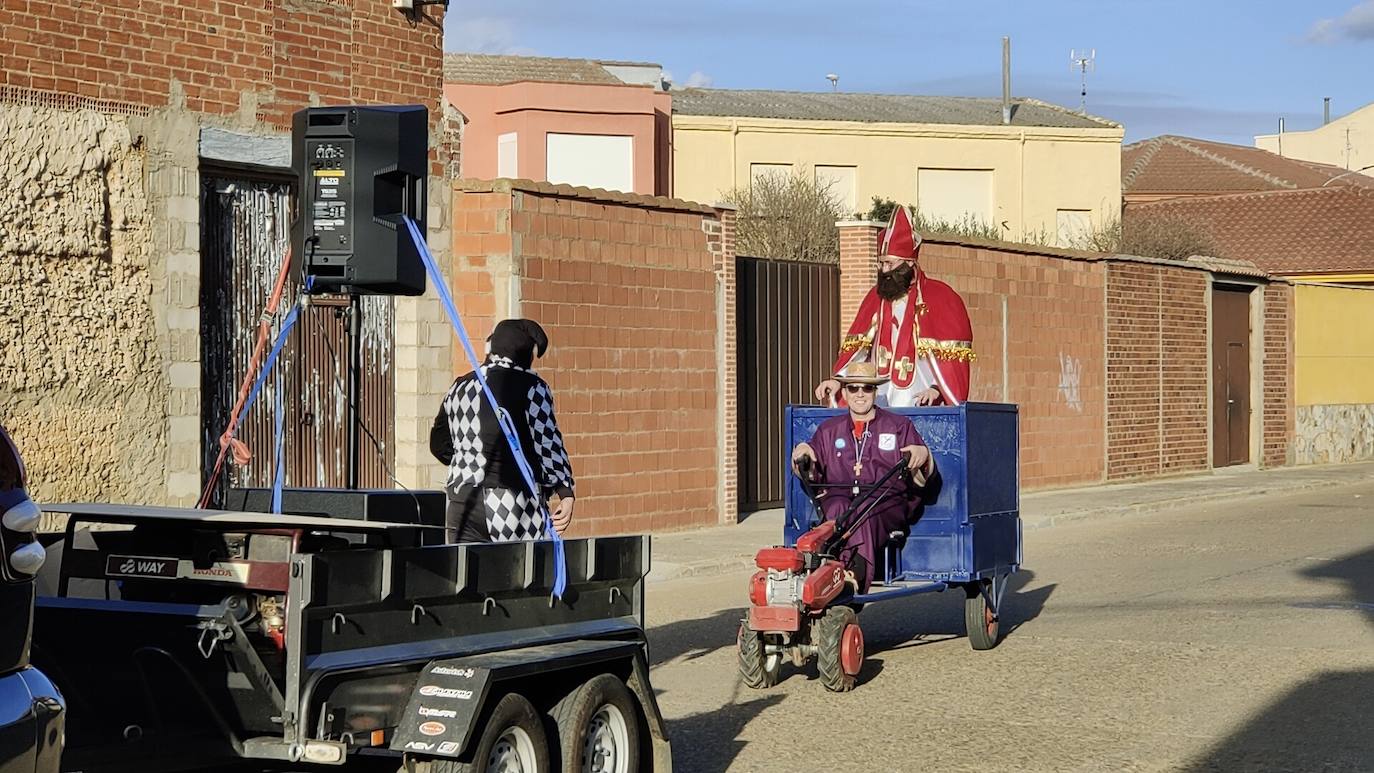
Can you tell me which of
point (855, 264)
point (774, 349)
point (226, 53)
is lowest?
point (774, 349)

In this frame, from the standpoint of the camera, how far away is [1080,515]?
2081 cm

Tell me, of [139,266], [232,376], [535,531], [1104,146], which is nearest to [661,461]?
[232,376]

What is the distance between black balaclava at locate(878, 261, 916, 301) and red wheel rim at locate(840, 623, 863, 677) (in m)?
2.75

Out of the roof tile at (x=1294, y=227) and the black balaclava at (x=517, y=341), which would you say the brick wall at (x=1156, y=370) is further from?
the black balaclava at (x=517, y=341)

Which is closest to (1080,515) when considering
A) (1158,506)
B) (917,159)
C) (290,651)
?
(1158,506)

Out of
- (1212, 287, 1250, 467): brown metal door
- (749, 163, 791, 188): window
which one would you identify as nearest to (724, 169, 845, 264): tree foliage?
(1212, 287, 1250, 467): brown metal door

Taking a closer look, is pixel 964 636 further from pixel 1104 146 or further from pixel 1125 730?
pixel 1104 146

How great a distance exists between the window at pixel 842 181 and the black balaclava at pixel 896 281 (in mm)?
38577

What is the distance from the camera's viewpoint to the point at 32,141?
1238 centimetres

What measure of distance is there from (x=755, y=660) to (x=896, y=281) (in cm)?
305

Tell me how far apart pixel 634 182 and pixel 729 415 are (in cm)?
3030

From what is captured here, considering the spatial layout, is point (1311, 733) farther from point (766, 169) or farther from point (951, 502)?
point (766, 169)

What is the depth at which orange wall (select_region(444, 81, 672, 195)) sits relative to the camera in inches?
1893

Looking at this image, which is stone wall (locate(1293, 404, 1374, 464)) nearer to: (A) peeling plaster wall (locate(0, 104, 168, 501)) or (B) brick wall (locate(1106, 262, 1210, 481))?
(B) brick wall (locate(1106, 262, 1210, 481))
